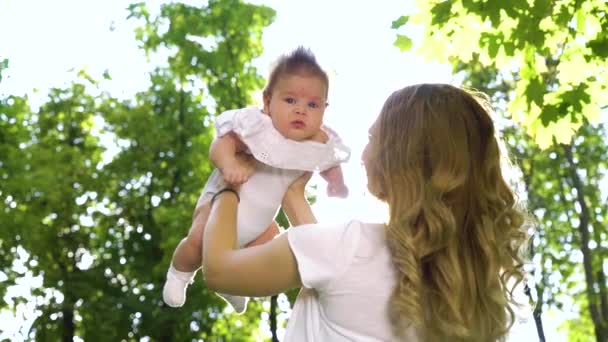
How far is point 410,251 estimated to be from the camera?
11.7 feet

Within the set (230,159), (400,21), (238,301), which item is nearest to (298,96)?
(230,159)

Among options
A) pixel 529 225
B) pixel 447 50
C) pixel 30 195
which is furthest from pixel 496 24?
pixel 30 195

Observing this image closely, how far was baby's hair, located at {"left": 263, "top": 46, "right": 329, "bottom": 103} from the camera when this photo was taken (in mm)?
4688

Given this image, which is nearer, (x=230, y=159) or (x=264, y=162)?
(x=230, y=159)

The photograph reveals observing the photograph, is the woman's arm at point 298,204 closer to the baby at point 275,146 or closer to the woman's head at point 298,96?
the baby at point 275,146

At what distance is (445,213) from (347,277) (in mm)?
372

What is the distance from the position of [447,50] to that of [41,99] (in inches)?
880

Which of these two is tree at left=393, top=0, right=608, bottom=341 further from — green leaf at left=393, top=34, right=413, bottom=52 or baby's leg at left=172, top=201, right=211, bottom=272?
baby's leg at left=172, top=201, right=211, bottom=272

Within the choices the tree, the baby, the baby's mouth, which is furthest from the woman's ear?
the tree

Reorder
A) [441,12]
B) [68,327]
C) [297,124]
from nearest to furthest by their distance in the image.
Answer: [297,124]
[441,12]
[68,327]

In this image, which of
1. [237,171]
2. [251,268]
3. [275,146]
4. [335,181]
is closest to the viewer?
[251,268]

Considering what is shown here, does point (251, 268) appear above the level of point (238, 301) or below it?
above

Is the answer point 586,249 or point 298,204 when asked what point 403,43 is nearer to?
point 298,204

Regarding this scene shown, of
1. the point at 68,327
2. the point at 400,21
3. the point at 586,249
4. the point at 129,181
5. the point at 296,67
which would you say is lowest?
the point at 68,327
